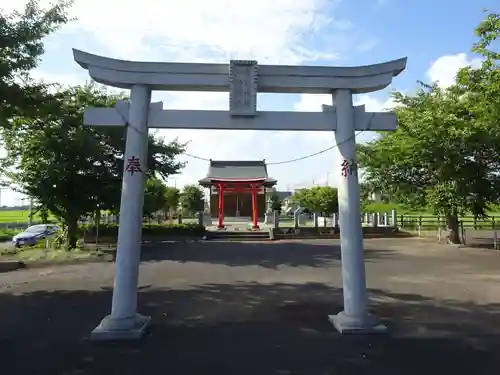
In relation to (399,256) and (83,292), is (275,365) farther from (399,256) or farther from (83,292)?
(399,256)

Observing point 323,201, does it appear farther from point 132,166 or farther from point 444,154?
point 132,166

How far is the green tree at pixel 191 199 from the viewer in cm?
4297

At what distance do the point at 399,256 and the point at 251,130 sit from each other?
11.4m

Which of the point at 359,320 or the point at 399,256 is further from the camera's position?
the point at 399,256

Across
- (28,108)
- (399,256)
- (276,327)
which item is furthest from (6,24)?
(399,256)

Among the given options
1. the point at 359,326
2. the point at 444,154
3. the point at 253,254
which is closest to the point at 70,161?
the point at 253,254

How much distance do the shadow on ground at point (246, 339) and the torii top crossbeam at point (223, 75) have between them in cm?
389

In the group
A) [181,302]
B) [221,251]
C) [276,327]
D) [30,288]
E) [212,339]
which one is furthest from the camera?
[221,251]

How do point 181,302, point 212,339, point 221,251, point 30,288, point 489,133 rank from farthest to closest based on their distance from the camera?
1. point 221,251
2. point 489,133
3. point 30,288
4. point 181,302
5. point 212,339

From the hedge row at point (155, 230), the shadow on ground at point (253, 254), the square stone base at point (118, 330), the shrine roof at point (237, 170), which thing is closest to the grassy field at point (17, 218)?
the hedge row at point (155, 230)

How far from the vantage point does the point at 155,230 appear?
23984 mm

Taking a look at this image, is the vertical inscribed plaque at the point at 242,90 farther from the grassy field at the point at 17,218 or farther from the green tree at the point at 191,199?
the green tree at the point at 191,199

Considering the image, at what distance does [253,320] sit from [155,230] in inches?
696

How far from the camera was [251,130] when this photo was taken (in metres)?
6.88
